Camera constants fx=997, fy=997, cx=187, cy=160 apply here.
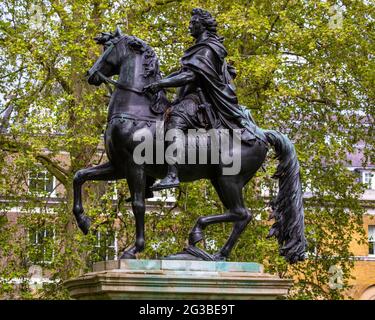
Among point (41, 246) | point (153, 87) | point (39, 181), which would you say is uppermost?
point (153, 87)

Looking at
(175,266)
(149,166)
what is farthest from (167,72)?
(175,266)

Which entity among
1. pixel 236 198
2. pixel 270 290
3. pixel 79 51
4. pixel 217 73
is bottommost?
pixel 270 290

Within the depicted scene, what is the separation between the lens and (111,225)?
24.9 m

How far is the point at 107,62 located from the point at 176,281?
9.56 ft

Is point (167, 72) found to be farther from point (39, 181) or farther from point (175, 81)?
point (175, 81)

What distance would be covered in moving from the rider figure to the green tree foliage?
1048 centimetres

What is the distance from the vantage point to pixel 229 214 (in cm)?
1202

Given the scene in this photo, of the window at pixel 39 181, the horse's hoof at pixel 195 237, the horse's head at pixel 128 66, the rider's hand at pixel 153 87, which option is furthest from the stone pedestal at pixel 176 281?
the window at pixel 39 181

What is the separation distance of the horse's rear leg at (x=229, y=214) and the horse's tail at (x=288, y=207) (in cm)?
42

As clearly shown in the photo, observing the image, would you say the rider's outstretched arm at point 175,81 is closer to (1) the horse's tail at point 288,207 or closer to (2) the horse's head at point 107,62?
(2) the horse's head at point 107,62

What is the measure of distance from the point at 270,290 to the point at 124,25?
46.1ft

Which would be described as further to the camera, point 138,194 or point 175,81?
point 175,81

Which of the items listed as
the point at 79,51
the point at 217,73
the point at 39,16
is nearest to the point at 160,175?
the point at 217,73

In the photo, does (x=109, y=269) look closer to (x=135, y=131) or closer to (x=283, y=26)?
(x=135, y=131)
